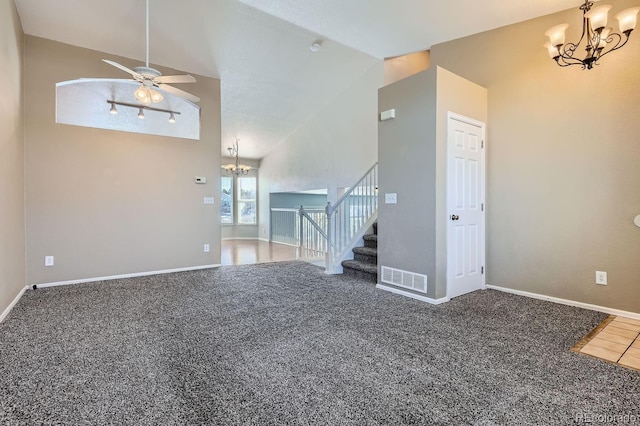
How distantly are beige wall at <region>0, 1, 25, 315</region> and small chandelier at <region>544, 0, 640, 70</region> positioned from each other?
16.9 ft

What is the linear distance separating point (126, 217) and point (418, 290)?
422 cm

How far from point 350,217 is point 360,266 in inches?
37.2

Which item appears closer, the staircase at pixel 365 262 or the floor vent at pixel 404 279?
the floor vent at pixel 404 279

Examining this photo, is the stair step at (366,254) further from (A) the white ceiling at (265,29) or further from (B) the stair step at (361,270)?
(A) the white ceiling at (265,29)

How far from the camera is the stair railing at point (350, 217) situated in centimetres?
490

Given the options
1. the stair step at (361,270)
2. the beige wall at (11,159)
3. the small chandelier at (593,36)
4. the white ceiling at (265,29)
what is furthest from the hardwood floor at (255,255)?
the small chandelier at (593,36)

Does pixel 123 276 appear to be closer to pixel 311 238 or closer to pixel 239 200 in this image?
pixel 311 238

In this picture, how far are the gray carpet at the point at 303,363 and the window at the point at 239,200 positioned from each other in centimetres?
698

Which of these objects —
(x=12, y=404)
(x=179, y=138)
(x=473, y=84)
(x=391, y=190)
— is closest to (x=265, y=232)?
(x=179, y=138)

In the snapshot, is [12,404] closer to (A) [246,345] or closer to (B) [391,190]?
(A) [246,345]

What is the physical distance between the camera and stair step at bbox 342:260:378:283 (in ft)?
14.1

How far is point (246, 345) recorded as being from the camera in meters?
2.32

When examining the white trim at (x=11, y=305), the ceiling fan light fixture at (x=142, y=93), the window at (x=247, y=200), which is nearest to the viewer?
the white trim at (x=11, y=305)

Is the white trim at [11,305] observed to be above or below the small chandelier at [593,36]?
below
